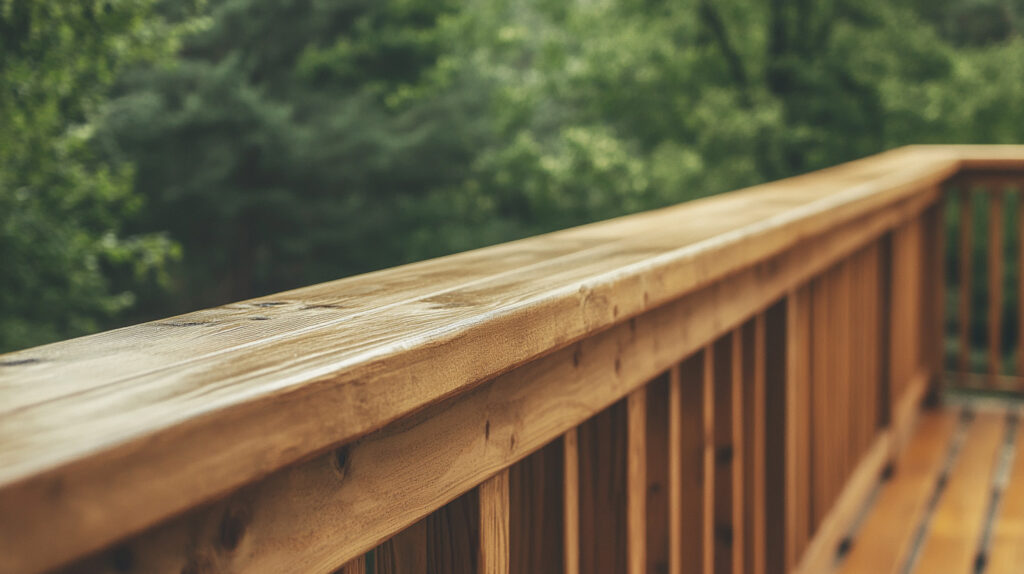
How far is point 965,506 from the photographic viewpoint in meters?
2.64

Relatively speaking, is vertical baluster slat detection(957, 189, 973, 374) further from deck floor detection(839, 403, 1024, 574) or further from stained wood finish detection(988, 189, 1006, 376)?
deck floor detection(839, 403, 1024, 574)

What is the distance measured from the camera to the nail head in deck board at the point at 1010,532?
88.5 inches

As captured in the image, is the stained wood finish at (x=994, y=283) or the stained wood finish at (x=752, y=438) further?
the stained wood finish at (x=994, y=283)

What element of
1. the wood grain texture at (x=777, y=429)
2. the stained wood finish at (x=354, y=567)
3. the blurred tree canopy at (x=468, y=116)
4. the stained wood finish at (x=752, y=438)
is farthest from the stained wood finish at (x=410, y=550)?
the blurred tree canopy at (x=468, y=116)

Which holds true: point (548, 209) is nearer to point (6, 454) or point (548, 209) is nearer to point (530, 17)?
point (530, 17)

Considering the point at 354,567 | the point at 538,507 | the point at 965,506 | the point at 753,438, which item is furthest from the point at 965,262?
the point at 354,567

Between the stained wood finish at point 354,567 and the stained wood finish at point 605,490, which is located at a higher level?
the stained wood finish at point 354,567

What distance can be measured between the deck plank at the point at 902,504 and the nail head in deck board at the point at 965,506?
5cm

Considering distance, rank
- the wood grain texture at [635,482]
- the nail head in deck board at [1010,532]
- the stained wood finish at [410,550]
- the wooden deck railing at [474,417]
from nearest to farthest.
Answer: the wooden deck railing at [474,417], the stained wood finish at [410,550], the wood grain texture at [635,482], the nail head in deck board at [1010,532]

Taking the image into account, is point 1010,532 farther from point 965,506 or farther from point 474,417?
point 474,417

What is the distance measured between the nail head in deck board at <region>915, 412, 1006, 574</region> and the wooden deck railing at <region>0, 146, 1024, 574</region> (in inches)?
18.1

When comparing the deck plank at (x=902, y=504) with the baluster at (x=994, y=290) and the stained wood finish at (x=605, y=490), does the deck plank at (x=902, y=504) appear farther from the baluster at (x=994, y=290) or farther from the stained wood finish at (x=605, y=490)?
the stained wood finish at (x=605, y=490)

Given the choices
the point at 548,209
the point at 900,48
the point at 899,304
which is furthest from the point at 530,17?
the point at 899,304

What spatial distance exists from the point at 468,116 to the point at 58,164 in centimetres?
748
